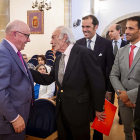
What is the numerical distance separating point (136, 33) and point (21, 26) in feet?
3.89

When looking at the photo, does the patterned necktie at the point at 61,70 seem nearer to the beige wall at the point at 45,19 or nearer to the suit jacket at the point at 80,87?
the suit jacket at the point at 80,87

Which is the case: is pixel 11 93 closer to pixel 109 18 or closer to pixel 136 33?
pixel 136 33

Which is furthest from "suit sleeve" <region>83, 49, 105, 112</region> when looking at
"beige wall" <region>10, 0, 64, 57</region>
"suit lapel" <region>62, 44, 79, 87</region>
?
"beige wall" <region>10, 0, 64, 57</region>

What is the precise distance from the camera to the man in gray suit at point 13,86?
1.38 m

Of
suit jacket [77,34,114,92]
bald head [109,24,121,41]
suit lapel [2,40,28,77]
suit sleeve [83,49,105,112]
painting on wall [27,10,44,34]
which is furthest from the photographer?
painting on wall [27,10,44,34]

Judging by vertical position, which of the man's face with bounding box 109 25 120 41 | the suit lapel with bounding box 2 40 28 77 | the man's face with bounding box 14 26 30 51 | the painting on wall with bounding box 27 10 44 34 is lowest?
the suit lapel with bounding box 2 40 28 77

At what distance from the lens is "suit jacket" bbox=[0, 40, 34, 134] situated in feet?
4.49

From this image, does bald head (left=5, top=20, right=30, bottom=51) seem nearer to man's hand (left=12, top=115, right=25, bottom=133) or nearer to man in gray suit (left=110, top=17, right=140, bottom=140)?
man's hand (left=12, top=115, right=25, bottom=133)

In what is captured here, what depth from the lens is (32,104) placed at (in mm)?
1782

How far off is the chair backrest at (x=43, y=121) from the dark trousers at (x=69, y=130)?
0.16 metres

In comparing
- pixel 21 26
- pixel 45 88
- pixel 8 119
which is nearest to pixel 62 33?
pixel 21 26

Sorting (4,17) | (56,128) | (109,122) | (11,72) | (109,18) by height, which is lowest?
(56,128)

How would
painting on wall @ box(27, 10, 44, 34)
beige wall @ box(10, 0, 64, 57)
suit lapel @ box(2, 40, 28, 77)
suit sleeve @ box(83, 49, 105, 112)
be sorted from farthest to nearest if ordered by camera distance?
painting on wall @ box(27, 10, 44, 34)
beige wall @ box(10, 0, 64, 57)
suit sleeve @ box(83, 49, 105, 112)
suit lapel @ box(2, 40, 28, 77)

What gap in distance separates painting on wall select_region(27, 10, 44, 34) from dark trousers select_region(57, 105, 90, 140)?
7.47 m
